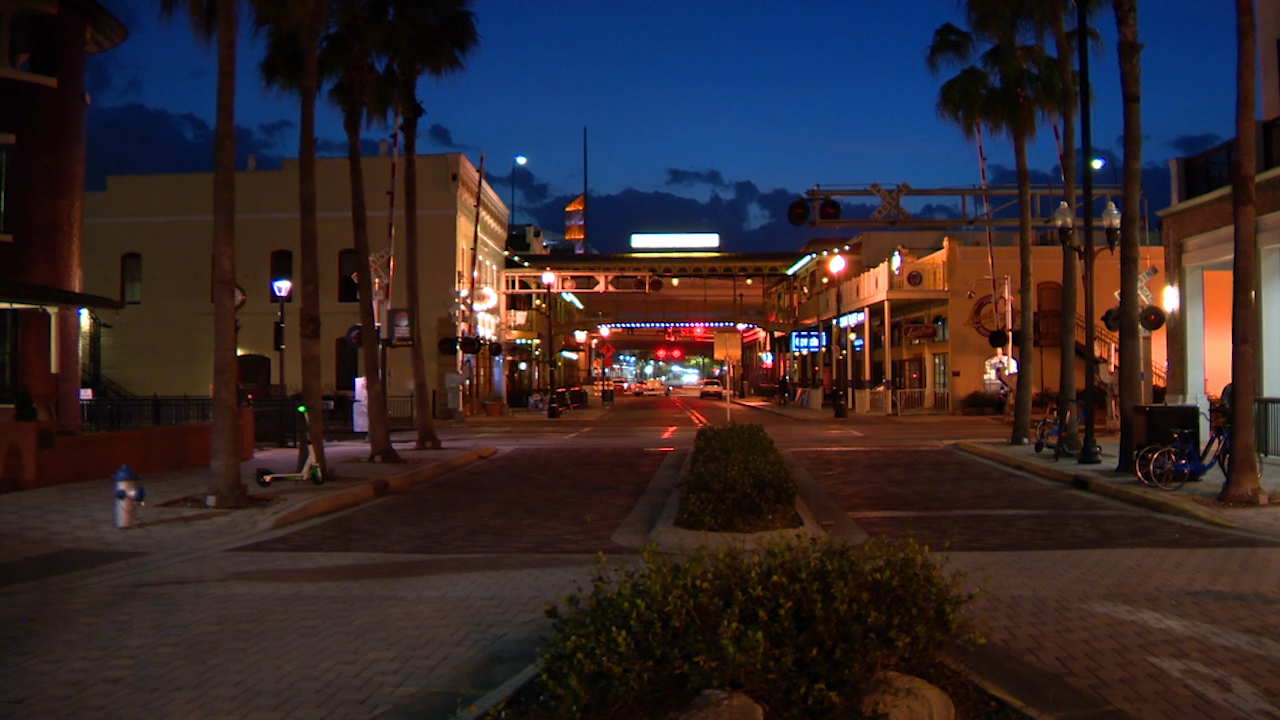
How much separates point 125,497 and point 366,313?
8.92m

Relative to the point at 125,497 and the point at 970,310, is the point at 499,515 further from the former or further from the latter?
the point at 970,310

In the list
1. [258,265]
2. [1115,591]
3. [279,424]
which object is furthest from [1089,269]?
[258,265]

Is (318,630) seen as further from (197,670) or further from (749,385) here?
(749,385)

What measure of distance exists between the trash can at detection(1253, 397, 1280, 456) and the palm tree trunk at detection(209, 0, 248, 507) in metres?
17.1

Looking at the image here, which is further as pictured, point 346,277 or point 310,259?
point 346,277

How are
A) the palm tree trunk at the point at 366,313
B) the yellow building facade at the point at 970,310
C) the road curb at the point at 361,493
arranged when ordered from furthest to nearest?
the yellow building facade at the point at 970,310
the palm tree trunk at the point at 366,313
the road curb at the point at 361,493

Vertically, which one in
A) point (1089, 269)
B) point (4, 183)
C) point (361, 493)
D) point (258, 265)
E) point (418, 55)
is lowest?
point (361, 493)

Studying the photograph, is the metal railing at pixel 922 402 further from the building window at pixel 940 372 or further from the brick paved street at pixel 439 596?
the brick paved street at pixel 439 596

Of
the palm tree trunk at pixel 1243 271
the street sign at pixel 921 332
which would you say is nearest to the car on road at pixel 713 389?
the street sign at pixel 921 332

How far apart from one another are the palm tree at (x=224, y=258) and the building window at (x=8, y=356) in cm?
826

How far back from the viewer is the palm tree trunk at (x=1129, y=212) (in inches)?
707

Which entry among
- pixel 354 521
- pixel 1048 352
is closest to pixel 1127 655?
pixel 354 521

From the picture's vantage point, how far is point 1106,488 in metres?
17.2

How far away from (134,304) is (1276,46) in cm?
4249
